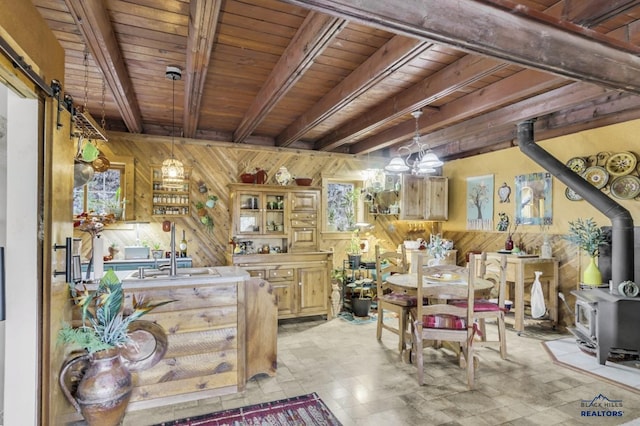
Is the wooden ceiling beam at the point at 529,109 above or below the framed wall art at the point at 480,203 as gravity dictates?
above

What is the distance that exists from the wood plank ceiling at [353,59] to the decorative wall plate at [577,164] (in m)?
0.43

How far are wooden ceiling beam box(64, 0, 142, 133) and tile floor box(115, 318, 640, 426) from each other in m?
2.62

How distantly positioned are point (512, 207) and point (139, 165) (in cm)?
550

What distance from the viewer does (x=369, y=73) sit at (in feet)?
9.09

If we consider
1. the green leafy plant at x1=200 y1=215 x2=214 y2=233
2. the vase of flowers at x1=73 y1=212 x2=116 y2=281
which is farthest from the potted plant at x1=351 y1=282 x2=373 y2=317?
the vase of flowers at x1=73 y1=212 x2=116 y2=281

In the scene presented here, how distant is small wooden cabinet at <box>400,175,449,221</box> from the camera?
600 centimetres

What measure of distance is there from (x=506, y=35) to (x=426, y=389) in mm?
2675

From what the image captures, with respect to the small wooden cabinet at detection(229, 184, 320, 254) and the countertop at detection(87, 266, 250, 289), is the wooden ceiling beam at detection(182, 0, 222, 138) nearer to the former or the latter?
the countertop at detection(87, 266, 250, 289)

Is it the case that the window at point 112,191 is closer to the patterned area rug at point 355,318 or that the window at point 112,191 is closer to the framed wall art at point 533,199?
the patterned area rug at point 355,318

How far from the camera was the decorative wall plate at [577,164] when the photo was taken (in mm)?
4328

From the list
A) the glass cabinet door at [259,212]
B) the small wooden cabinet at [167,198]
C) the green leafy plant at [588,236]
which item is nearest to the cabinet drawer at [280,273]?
the glass cabinet door at [259,212]

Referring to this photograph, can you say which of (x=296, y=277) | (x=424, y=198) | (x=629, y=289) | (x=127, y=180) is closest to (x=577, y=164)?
(x=629, y=289)

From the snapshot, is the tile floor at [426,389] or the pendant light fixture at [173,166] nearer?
the tile floor at [426,389]

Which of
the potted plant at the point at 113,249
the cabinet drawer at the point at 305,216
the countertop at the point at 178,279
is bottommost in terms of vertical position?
the countertop at the point at 178,279
